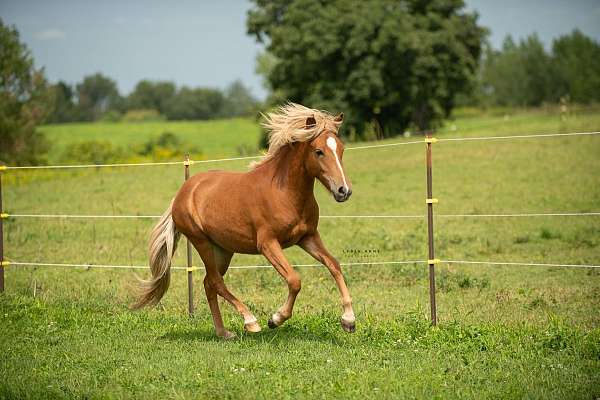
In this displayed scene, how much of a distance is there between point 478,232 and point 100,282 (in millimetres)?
8355

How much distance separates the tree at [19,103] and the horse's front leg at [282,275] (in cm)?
3805

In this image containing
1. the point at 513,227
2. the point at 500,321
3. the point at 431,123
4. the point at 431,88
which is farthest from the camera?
the point at 431,123

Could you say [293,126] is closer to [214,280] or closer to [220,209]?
[220,209]

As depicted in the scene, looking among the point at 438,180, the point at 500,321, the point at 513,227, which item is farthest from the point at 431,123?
the point at 500,321

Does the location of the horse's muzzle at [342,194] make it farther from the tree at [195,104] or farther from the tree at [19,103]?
the tree at [195,104]

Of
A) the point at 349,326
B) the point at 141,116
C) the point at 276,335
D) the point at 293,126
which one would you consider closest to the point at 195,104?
the point at 141,116

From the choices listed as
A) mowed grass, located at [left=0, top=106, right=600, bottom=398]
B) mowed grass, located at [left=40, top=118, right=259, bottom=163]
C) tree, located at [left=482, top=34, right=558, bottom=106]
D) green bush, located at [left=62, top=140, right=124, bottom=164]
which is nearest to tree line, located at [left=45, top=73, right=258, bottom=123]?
mowed grass, located at [left=40, top=118, right=259, bottom=163]

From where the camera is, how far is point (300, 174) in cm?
770

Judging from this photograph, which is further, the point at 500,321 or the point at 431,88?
the point at 431,88

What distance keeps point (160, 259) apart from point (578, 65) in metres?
96.9

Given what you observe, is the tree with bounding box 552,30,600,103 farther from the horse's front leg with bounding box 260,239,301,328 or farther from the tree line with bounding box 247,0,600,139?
the horse's front leg with bounding box 260,239,301,328

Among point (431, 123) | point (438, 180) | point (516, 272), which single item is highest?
point (431, 123)

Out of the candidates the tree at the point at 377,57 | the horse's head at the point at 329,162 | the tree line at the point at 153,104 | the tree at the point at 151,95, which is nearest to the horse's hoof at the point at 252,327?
the horse's head at the point at 329,162

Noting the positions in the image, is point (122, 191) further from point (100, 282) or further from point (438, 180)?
point (100, 282)
